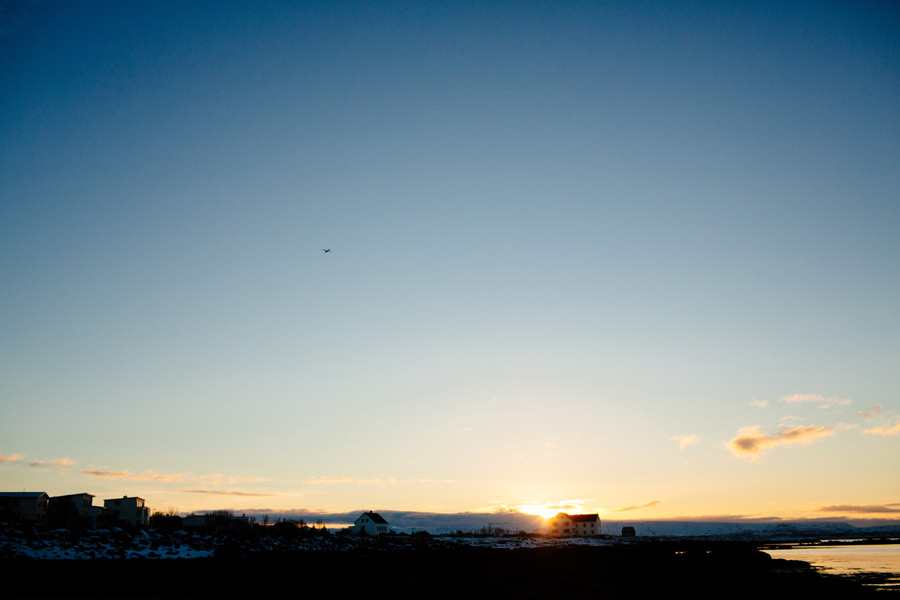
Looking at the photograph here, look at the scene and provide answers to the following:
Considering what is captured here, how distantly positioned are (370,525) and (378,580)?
86.4m

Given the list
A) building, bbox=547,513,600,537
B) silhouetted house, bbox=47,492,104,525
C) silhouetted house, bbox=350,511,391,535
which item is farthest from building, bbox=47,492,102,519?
building, bbox=547,513,600,537

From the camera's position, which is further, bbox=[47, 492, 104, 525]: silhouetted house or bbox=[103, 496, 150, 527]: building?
bbox=[103, 496, 150, 527]: building

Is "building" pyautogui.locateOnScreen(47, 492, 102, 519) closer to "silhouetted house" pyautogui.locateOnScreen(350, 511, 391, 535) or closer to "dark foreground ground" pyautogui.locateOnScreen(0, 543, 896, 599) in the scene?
"dark foreground ground" pyautogui.locateOnScreen(0, 543, 896, 599)

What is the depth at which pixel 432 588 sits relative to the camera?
29219mm

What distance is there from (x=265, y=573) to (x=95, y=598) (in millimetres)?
12231

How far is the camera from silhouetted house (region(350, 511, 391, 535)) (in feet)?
365

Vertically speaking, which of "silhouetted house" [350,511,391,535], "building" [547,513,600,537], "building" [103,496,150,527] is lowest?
"building" [547,513,600,537]

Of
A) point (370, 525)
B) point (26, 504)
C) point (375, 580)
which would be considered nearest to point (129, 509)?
point (26, 504)

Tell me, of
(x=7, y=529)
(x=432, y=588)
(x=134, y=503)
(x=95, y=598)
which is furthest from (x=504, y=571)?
(x=134, y=503)

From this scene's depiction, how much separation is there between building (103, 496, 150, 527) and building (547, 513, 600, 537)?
100m

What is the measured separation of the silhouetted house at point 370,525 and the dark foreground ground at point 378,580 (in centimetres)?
7196

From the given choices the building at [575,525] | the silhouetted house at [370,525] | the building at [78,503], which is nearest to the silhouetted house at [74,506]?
the building at [78,503]

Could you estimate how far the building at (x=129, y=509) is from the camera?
3017 inches

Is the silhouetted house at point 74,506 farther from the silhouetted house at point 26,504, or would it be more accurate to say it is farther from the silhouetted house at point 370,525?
the silhouetted house at point 370,525
